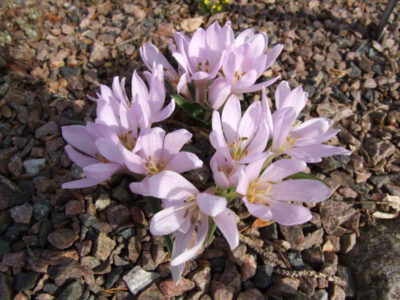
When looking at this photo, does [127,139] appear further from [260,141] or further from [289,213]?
[289,213]

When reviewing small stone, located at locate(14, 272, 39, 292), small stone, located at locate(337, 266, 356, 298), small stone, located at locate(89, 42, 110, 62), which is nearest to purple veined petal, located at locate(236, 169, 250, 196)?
small stone, located at locate(337, 266, 356, 298)

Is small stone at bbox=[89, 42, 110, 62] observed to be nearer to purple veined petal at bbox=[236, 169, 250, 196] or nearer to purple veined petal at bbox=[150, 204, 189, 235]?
purple veined petal at bbox=[150, 204, 189, 235]

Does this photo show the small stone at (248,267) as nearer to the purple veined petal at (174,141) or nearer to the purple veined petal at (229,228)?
the purple veined petal at (229,228)

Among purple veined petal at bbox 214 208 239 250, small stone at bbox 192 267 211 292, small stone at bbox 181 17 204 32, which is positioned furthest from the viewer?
small stone at bbox 181 17 204 32

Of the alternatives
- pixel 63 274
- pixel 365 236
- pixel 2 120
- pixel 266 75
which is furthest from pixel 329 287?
pixel 2 120

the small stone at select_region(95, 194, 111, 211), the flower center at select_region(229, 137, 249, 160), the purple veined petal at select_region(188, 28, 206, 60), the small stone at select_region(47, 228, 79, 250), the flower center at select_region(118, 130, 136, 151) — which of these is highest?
the purple veined petal at select_region(188, 28, 206, 60)

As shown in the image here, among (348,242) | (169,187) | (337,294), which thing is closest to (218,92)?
(169,187)

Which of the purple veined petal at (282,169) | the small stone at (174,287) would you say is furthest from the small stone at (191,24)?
the small stone at (174,287)

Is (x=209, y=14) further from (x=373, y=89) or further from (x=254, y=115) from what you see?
(x=254, y=115)
